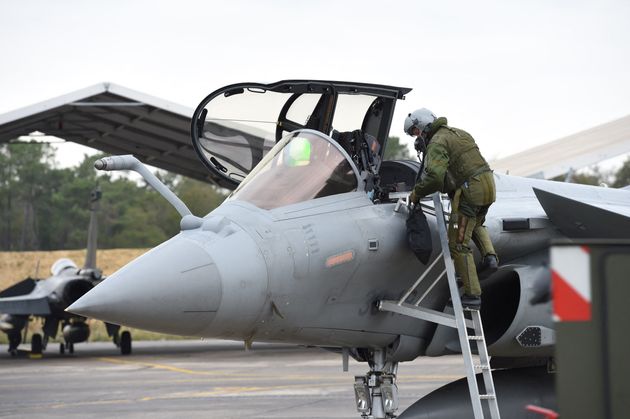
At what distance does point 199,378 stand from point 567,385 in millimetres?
16533

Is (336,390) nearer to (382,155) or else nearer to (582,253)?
(382,155)

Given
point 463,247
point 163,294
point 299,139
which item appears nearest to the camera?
point 163,294

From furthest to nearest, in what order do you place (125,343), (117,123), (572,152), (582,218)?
(572,152) < (125,343) < (117,123) < (582,218)

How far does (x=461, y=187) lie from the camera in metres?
7.59

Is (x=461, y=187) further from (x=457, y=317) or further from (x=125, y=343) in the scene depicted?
(x=125, y=343)

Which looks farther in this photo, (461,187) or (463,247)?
(461,187)

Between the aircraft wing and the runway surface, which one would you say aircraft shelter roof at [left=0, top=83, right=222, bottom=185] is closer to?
the runway surface

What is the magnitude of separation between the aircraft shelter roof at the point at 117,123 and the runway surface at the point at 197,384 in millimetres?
5422

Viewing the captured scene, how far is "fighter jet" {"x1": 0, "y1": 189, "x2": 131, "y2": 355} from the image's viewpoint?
→ 92.4 ft

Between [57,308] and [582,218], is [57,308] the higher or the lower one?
the lower one

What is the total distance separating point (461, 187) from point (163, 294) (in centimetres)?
252

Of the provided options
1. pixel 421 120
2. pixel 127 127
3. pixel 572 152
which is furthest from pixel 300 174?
pixel 572 152

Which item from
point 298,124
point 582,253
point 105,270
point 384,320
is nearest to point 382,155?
point 298,124

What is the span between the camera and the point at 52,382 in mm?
19578
